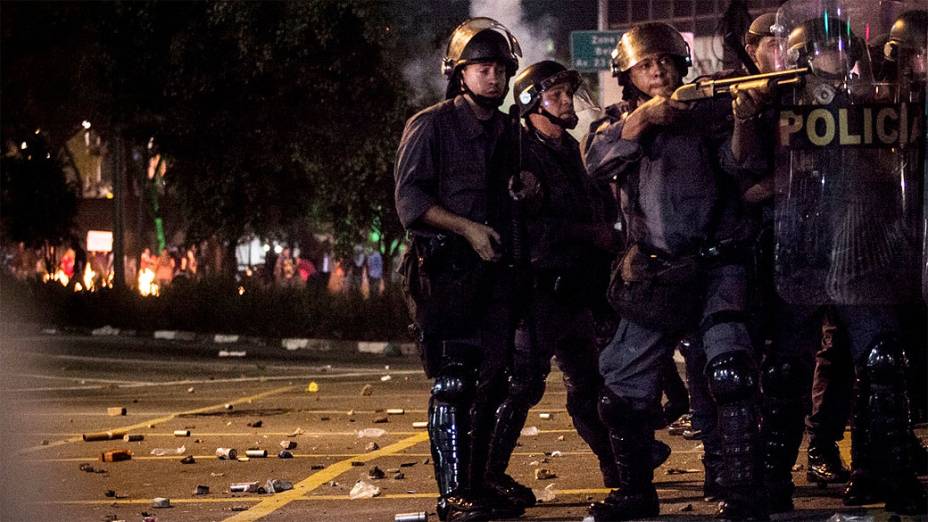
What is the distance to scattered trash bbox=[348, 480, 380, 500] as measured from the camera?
7.91m

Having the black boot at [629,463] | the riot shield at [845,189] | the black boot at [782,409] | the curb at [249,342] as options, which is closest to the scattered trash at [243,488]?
the black boot at [629,463]

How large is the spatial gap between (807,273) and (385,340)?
A: 17255 millimetres

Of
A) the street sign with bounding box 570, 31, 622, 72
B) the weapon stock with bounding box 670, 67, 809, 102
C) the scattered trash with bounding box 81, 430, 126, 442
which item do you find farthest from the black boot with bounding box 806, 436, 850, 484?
the street sign with bounding box 570, 31, 622, 72

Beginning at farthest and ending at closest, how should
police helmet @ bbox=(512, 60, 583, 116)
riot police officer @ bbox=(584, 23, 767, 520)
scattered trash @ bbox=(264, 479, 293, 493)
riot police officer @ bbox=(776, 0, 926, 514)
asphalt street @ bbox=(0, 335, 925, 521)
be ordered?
scattered trash @ bbox=(264, 479, 293, 493)
police helmet @ bbox=(512, 60, 583, 116)
asphalt street @ bbox=(0, 335, 925, 521)
riot police officer @ bbox=(776, 0, 926, 514)
riot police officer @ bbox=(584, 23, 767, 520)

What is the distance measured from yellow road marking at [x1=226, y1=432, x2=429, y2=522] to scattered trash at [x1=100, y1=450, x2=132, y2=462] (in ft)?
4.01

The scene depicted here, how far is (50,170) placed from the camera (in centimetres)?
4469

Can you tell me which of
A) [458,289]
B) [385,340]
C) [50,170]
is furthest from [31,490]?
[50,170]

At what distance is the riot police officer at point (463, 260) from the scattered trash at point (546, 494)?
0.63 m

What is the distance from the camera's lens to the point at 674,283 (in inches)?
250

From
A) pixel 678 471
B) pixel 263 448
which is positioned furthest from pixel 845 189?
pixel 263 448

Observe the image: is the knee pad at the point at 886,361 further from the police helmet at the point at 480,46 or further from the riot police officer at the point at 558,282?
the police helmet at the point at 480,46

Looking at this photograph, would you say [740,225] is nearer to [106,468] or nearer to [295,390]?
[106,468]

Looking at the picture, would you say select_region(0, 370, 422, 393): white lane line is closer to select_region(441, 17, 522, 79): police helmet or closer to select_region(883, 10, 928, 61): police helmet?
select_region(441, 17, 522, 79): police helmet

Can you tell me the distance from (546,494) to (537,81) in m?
1.77
